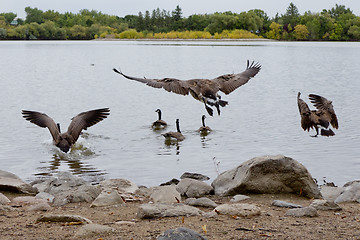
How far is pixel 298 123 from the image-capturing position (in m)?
18.9

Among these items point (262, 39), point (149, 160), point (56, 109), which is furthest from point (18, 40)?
point (149, 160)

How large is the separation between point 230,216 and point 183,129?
12.2 metres

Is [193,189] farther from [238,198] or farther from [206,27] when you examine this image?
[206,27]

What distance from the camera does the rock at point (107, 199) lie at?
23.4 ft

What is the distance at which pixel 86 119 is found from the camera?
39.6 feet

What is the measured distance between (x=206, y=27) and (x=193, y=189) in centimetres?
13126

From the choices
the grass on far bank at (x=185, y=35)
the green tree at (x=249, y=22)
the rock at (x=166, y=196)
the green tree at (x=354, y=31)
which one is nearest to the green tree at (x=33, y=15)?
the grass on far bank at (x=185, y=35)

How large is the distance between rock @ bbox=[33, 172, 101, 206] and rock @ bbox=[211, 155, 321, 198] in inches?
80.8

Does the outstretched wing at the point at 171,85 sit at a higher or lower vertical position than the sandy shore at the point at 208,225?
higher

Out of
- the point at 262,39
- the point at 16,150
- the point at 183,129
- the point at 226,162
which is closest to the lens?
the point at 226,162

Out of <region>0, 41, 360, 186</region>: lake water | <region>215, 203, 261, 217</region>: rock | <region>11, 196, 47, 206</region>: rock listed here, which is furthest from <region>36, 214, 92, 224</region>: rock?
<region>0, 41, 360, 186</region>: lake water

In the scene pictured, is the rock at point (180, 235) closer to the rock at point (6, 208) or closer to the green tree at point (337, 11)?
the rock at point (6, 208)

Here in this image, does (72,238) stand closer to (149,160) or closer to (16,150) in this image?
(149,160)

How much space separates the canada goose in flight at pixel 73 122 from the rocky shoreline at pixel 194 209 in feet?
7.57
